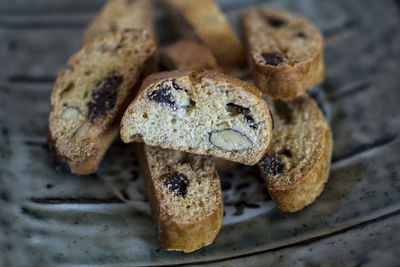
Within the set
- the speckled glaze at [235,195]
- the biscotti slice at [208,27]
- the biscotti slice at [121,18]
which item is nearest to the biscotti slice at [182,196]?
the speckled glaze at [235,195]

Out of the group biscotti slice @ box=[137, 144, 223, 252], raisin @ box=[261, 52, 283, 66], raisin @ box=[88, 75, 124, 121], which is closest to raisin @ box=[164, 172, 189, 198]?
biscotti slice @ box=[137, 144, 223, 252]

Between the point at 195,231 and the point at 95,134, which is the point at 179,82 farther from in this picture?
the point at 195,231

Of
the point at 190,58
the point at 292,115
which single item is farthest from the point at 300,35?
the point at 190,58

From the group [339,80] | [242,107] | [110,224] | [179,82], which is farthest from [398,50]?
[110,224]

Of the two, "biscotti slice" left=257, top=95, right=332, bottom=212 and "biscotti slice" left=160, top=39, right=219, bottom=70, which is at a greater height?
"biscotti slice" left=160, top=39, right=219, bottom=70

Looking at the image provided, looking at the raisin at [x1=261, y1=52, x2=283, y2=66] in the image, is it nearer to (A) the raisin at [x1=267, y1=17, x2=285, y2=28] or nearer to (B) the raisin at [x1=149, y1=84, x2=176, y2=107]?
(A) the raisin at [x1=267, y1=17, x2=285, y2=28]

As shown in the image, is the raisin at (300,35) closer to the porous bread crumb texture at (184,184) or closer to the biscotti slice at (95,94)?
the biscotti slice at (95,94)

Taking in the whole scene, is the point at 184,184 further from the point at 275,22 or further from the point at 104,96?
the point at 275,22
